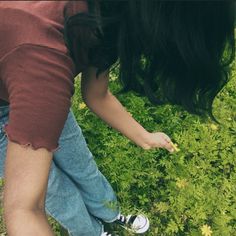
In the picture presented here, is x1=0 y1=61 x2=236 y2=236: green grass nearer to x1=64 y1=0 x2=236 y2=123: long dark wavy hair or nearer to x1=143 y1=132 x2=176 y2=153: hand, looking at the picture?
x1=143 y1=132 x2=176 y2=153: hand

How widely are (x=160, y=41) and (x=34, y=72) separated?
0.31 m

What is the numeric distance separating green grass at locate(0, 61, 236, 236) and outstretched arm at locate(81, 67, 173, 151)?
1.14 feet

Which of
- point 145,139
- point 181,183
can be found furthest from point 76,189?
point 181,183

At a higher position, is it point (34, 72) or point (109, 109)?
point (34, 72)

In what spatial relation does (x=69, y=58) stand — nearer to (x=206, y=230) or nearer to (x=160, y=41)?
(x=160, y=41)

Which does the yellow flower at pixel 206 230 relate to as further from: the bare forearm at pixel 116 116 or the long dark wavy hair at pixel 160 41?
the long dark wavy hair at pixel 160 41

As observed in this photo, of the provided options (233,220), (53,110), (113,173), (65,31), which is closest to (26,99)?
(53,110)

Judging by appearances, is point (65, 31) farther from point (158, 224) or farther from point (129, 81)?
point (158, 224)

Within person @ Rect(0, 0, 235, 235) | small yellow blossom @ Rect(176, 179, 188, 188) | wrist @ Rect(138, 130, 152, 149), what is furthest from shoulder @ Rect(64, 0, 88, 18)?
small yellow blossom @ Rect(176, 179, 188, 188)

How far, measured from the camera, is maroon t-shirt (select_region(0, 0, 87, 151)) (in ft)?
2.89

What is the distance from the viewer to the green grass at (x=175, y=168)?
1.92m

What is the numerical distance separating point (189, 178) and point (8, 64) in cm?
130

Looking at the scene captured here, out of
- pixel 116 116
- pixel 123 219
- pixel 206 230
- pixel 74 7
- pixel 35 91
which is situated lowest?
pixel 123 219

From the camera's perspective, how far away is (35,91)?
0.88m
